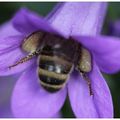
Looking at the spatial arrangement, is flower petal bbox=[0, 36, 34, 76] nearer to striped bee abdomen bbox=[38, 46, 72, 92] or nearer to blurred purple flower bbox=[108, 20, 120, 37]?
striped bee abdomen bbox=[38, 46, 72, 92]

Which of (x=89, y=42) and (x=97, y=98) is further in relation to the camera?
(x=97, y=98)

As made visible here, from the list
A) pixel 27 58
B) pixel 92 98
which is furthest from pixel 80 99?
pixel 27 58

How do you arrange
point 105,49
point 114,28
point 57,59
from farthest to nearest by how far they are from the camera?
point 114,28, point 57,59, point 105,49

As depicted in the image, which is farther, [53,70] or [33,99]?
A: [33,99]

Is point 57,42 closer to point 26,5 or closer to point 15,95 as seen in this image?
point 15,95

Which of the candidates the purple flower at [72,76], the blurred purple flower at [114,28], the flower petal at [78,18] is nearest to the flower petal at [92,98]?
the purple flower at [72,76]

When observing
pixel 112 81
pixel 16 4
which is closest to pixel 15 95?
pixel 112 81

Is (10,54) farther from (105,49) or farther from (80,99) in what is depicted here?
(105,49)
